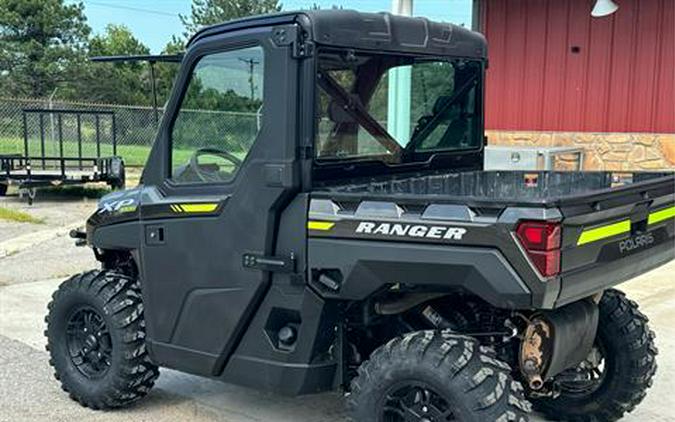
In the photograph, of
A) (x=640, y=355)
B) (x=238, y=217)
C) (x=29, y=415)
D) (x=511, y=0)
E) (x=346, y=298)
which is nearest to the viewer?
(x=346, y=298)

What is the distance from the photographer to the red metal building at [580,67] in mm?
10867

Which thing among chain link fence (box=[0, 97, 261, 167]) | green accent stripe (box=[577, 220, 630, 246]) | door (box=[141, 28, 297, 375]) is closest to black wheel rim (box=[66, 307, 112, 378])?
door (box=[141, 28, 297, 375])

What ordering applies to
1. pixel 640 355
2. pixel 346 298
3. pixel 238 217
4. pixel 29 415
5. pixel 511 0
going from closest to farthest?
pixel 346 298, pixel 238 217, pixel 640 355, pixel 29 415, pixel 511 0

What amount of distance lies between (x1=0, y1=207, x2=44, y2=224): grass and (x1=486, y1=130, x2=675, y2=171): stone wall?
8062mm

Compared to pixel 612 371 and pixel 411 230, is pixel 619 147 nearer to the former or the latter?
pixel 612 371

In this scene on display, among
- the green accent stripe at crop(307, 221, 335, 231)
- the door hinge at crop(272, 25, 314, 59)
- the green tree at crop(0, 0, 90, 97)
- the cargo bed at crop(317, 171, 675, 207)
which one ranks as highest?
the green tree at crop(0, 0, 90, 97)

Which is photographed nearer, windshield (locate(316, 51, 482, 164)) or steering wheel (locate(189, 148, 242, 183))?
windshield (locate(316, 51, 482, 164))

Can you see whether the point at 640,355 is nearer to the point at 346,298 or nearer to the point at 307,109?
the point at 346,298

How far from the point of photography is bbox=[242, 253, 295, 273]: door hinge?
379 cm

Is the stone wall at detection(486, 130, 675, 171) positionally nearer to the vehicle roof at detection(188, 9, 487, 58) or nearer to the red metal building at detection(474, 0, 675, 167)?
the red metal building at detection(474, 0, 675, 167)

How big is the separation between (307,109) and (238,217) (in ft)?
2.12

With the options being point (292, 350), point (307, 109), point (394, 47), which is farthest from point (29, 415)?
point (394, 47)

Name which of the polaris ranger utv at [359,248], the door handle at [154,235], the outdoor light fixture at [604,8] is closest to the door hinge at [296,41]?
the polaris ranger utv at [359,248]

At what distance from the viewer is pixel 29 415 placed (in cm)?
469
